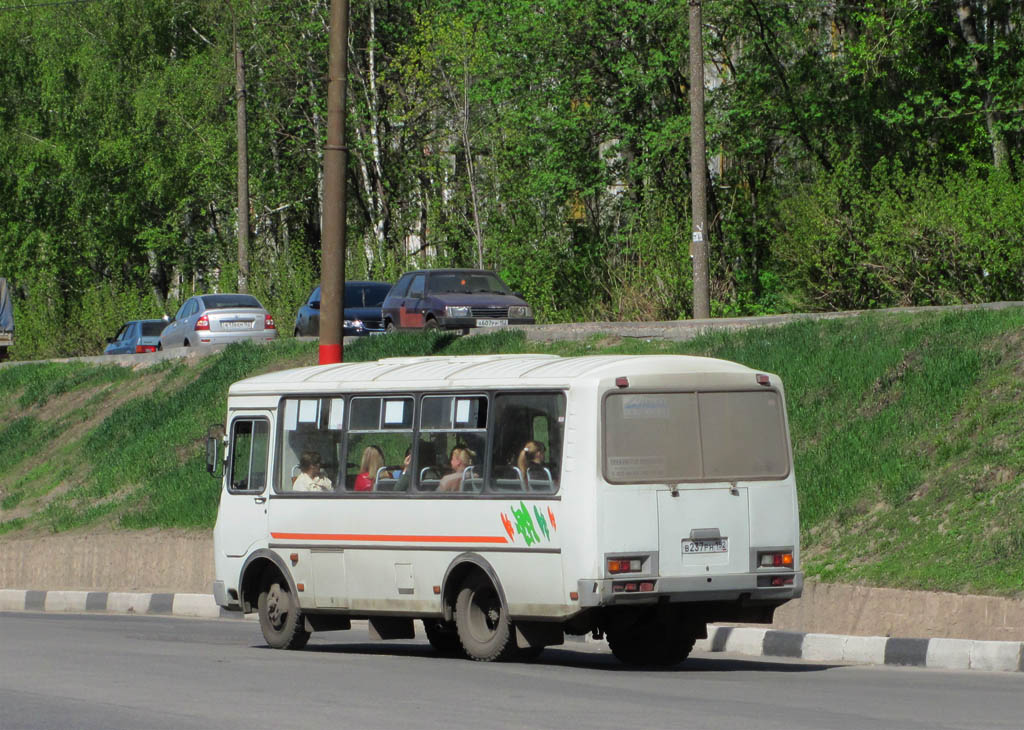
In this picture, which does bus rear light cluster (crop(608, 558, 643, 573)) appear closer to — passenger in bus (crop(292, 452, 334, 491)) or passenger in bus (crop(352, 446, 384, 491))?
passenger in bus (crop(352, 446, 384, 491))

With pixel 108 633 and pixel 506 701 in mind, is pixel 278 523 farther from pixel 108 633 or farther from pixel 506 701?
pixel 506 701

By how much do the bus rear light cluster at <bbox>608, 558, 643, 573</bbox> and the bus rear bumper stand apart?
6 cm

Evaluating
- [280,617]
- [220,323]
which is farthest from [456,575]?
[220,323]

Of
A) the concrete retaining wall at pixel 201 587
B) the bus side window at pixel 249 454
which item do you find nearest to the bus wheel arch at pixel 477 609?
the bus side window at pixel 249 454

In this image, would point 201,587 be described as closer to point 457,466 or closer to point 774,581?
point 457,466

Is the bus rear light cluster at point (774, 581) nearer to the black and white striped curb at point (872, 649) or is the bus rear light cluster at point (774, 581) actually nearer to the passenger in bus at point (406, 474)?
the black and white striped curb at point (872, 649)

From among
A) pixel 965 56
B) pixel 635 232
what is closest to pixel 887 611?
pixel 965 56

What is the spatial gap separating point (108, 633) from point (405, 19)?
41746 mm

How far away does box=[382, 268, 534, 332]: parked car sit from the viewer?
33.0 m

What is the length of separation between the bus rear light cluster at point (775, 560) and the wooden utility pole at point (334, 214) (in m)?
8.85

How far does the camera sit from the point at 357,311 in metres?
37.3

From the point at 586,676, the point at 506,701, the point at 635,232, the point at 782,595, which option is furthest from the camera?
the point at 635,232

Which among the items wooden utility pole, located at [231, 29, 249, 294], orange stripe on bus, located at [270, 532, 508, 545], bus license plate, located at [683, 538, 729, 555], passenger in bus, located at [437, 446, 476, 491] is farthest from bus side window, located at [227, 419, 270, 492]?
Result: wooden utility pole, located at [231, 29, 249, 294]

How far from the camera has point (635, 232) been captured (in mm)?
41000
